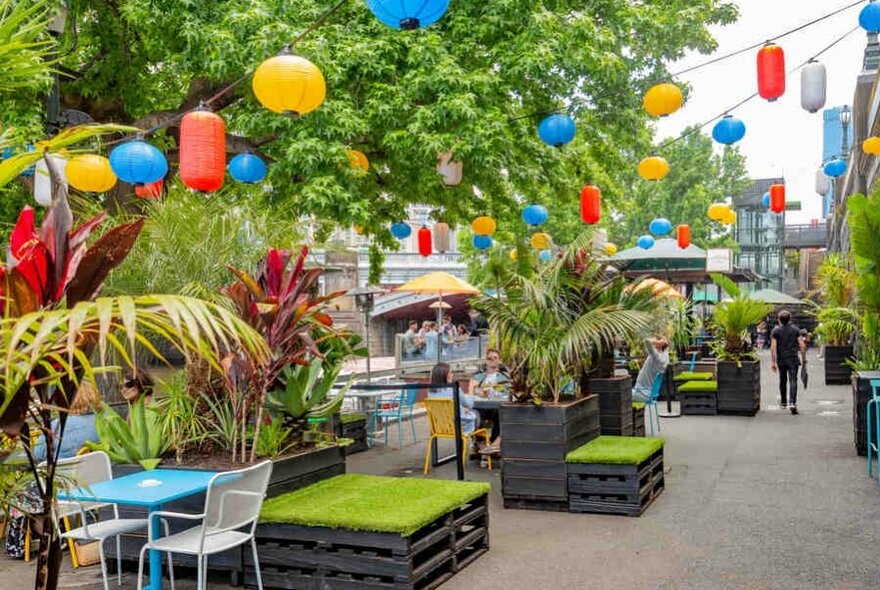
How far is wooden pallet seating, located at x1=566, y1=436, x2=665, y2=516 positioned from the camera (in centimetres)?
736

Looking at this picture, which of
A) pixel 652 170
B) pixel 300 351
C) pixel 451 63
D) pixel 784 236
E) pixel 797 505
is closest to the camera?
pixel 300 351

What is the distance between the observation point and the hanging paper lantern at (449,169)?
10.7 metres

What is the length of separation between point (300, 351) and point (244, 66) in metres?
5.21

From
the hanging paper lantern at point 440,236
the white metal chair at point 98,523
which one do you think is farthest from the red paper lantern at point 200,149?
the hanging paper lantern at point 440,236

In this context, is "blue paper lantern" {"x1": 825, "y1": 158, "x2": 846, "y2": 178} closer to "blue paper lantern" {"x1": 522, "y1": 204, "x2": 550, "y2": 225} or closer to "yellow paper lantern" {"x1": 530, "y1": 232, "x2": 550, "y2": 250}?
"yellow paper lantern" {"x1": 530, "y1": 232, "x2": 550, "y2": 250}

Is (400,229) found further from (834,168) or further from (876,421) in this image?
(834,168)

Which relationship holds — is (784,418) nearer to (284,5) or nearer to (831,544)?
(831,544)

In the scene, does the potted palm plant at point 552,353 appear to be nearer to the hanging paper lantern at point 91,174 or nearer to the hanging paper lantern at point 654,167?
the hanging paper lantern at point 654,167

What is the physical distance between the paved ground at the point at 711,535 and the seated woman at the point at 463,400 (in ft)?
1.83

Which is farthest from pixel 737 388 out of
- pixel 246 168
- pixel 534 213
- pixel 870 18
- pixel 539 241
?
pixel 246 168

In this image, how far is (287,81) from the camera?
23.3 feet

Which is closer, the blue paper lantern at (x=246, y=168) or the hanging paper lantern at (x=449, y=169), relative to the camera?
the blue paper lantern at (x=246, y=168)

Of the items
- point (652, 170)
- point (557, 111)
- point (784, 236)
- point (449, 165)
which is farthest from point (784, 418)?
point (784, 236)

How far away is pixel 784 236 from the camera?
62875mm
